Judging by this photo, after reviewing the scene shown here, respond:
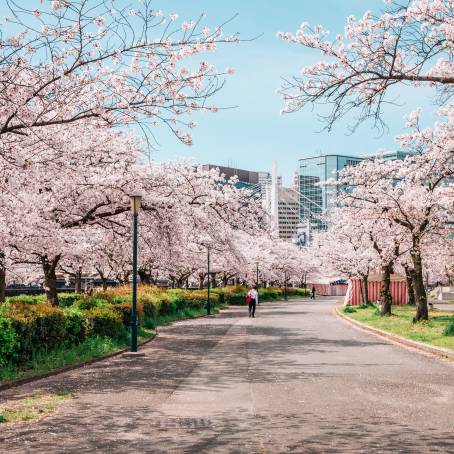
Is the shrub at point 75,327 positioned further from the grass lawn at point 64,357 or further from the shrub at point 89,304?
the shrub at point 89,304

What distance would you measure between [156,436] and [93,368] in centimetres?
660

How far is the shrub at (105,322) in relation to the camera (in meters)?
16.8

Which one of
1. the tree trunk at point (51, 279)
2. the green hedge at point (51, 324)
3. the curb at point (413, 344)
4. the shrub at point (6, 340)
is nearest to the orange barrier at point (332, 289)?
the curb at point (413, 344)

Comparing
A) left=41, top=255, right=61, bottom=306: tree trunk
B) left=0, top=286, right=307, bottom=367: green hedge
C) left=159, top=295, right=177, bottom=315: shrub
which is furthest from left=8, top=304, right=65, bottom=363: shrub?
left=159, top=295, right=177, bottom=315: shrub

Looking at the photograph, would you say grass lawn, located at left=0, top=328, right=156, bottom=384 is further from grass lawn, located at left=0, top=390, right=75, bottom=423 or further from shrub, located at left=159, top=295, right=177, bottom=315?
shrub, located at left=159, top=295, right=177, bottom=315

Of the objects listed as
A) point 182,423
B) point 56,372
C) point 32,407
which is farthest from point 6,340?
point 182,423

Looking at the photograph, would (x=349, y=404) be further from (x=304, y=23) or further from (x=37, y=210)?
(x=37, y=210)

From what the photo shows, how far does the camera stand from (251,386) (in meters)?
10.9

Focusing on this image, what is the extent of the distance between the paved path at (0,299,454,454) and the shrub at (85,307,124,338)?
6.36ft

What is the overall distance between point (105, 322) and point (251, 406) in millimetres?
9590

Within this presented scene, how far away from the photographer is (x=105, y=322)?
17703mm

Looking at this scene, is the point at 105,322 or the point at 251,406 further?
the point at 105,322

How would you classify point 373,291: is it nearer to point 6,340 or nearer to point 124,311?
point 124,311

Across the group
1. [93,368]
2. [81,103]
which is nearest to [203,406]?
[93,368]
